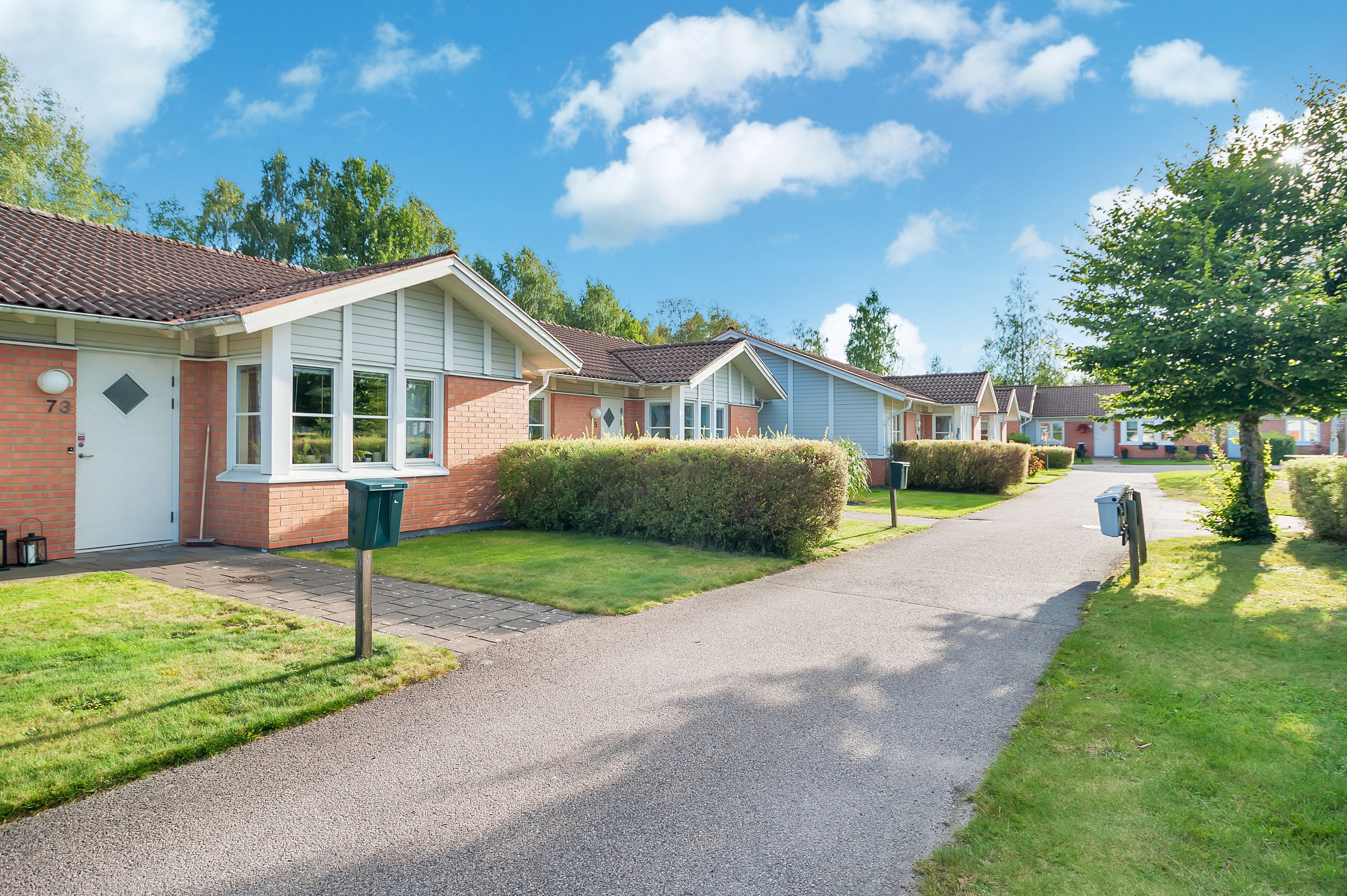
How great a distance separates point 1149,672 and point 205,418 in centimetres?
1162

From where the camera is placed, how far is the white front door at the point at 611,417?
17.7 meters

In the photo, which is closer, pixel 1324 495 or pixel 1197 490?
pixel 1324 495

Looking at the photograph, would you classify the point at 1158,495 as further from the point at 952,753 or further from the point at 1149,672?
the point at 952,753

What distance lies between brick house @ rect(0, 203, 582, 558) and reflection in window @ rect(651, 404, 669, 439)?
6860 millimetres

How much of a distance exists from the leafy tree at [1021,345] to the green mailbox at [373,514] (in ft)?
206

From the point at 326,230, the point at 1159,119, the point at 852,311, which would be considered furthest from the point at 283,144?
the point at 1159,119

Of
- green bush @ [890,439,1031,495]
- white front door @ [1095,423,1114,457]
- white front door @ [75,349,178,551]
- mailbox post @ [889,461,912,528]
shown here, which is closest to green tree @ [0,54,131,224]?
white front door @ [75,349,178,551]

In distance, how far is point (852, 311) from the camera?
157 feet

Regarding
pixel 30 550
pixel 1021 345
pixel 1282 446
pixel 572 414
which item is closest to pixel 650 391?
pixel 572 414

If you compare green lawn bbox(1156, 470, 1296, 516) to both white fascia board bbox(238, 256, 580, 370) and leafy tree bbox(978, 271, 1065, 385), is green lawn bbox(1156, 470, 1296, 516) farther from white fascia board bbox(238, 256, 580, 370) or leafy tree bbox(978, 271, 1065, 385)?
leafy tree bbox(978, 271, 1065, 385)

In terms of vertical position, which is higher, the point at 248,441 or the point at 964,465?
the point at 248,441

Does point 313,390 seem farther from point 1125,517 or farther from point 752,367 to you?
point 752,367

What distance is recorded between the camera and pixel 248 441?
32.1 feet

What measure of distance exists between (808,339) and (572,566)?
6050 cm
